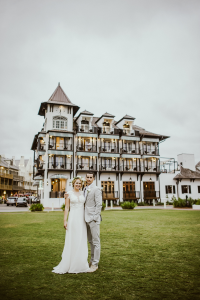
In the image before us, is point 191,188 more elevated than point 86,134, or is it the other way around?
point 86,134

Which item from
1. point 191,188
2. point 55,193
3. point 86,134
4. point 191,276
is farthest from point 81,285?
point 191,188

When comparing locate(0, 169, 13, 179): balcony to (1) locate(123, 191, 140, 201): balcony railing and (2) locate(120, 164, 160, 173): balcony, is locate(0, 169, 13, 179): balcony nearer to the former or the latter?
(2) locate(120, 164, 160, 173): balcony

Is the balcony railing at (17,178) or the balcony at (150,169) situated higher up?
the balcony at (150,169)

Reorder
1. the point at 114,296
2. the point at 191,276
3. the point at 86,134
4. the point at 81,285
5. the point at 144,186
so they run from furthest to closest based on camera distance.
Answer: the point at 144,186
the point at 86,134
the point at 191,276
the point at 81,285
the point at 114,296

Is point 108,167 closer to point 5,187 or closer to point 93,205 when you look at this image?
point 93,205

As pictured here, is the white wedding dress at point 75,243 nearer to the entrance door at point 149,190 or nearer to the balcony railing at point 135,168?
the balcony railing at point 135,168

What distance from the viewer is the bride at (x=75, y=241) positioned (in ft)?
16.0

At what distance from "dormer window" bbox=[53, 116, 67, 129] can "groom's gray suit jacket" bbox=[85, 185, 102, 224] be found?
31.5m

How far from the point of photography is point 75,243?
5.01m

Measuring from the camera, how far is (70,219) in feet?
16.9

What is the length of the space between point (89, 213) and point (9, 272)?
2.03 m

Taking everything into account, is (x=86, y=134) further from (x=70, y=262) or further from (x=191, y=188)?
(x=70, y=262)

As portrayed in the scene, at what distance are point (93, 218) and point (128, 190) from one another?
34.1 metres

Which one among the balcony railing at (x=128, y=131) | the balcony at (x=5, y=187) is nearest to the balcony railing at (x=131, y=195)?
the balcony railing at (x=128, y=131)
